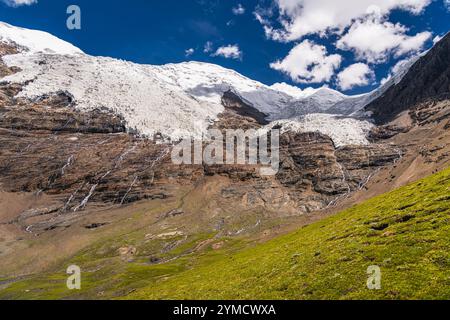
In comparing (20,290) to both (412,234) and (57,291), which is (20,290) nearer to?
(57,291)

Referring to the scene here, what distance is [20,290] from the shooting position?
531ft

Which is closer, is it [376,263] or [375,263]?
[376,263]

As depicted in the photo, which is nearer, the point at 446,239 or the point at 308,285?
the point at 446,239

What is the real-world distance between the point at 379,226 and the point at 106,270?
548 ft
